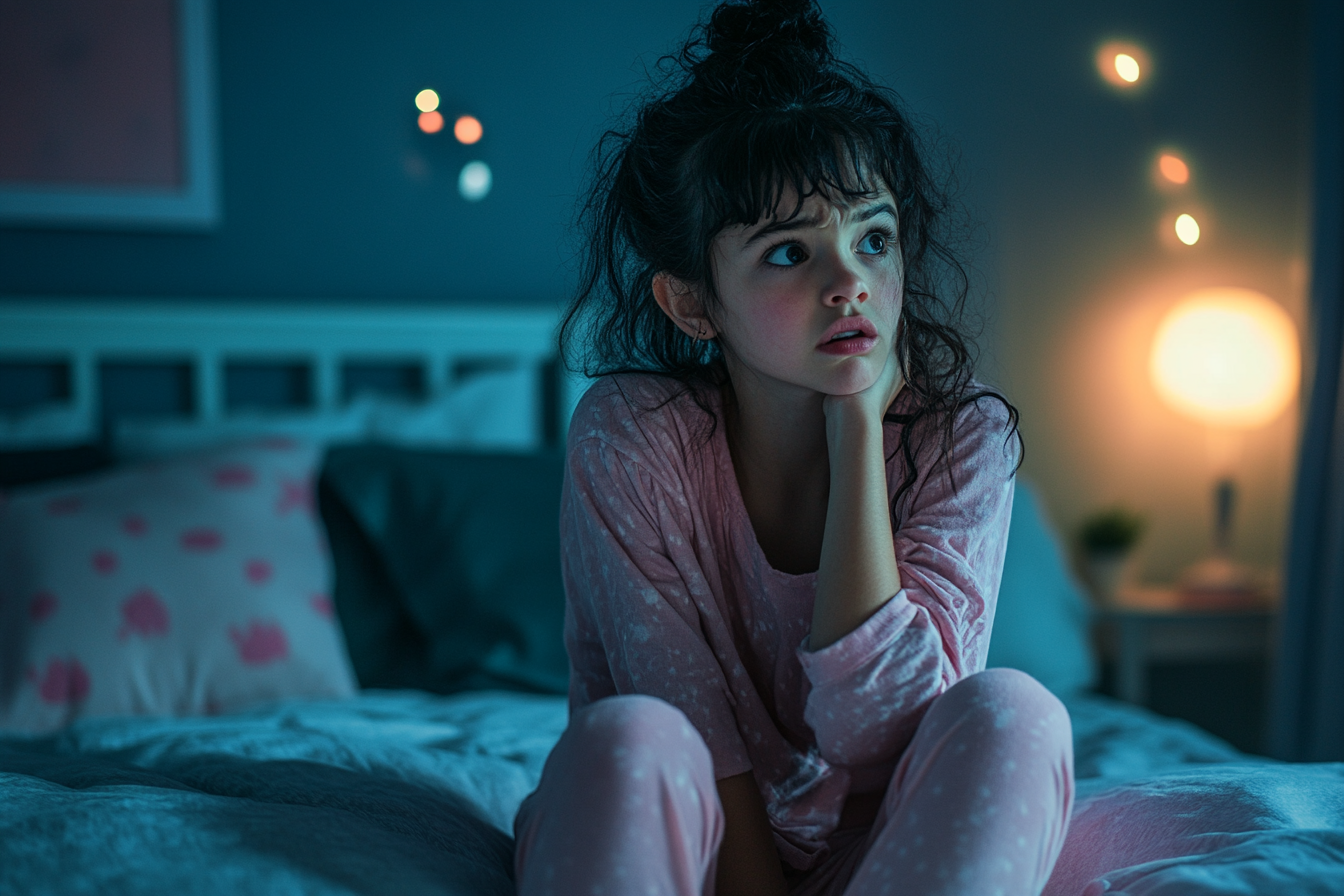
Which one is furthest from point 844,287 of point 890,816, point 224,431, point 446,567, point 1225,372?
point 1225,372

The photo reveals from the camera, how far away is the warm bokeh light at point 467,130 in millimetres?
2195

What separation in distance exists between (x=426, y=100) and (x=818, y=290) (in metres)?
1.53

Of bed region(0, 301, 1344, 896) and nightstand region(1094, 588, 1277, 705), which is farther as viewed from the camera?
nightstand region(1094, 588, 1277, 705)

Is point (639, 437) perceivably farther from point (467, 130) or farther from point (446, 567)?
point (467, 130)

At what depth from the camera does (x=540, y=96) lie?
2.22 m

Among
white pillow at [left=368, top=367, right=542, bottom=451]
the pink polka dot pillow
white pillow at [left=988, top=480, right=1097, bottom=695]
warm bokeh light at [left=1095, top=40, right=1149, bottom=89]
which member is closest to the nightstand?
white pillow at [left=988, top=480, right=1097, bottom=695]

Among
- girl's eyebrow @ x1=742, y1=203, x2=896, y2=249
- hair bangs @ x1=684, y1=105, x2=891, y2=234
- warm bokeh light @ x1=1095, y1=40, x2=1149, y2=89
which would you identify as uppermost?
warm bokeh light @ x1=1095, y1=40, x2=1149, y2=89

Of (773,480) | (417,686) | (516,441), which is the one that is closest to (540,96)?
(516,441)

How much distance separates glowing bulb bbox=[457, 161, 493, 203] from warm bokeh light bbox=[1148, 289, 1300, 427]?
1.53 metres

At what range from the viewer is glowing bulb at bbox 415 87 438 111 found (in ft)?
7.07

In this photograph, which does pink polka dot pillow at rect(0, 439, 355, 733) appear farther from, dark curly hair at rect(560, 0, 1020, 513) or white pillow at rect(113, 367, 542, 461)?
dark curly hair at rect(560, 0, 1020, 513)

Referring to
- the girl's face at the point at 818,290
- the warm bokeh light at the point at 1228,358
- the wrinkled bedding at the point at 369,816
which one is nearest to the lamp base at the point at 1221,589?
the warm bokeh light at the point at 1228,358

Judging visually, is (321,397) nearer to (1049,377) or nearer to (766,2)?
(766,2)

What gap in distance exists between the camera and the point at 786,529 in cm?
98
